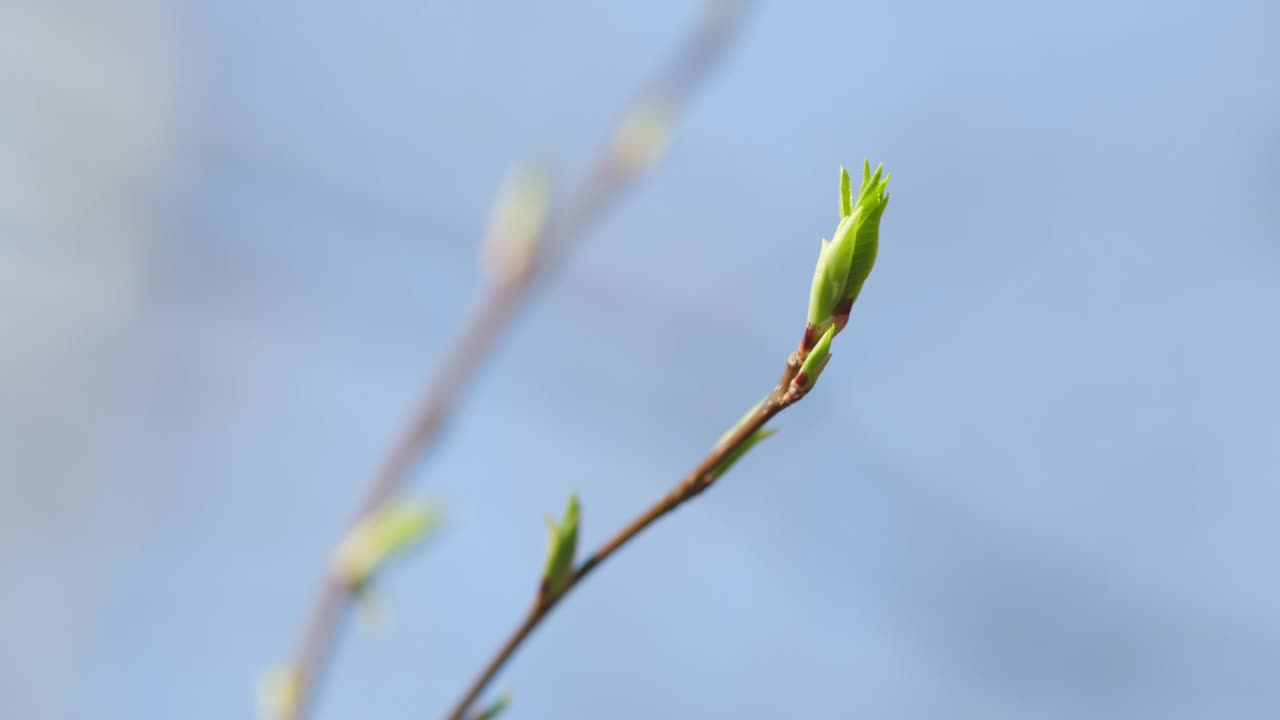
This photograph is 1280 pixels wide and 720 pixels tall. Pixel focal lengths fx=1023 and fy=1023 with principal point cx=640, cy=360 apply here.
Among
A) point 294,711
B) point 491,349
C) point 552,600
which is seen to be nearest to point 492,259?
point 491,349

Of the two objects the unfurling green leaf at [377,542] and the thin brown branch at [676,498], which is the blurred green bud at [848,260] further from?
the unfurling green leaf at [377,542]

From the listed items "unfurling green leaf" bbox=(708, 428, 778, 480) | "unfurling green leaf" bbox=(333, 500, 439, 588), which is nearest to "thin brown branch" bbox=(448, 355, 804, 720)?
"unfurling green leaf" bbox=(708, 428, 778, 480)

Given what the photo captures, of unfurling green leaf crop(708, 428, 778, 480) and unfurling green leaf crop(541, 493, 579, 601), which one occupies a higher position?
unfurling green leaf crop(708, 428, 778, 480)

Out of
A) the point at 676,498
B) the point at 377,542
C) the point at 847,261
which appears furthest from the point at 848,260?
the point at 377,542

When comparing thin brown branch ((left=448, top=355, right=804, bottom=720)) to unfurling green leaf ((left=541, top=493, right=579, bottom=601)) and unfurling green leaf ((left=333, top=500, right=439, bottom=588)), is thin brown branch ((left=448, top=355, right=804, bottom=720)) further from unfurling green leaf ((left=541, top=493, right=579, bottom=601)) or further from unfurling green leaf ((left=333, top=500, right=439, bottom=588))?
unfurling green leaf ((left=333, top=500, right=439, bottom=588))

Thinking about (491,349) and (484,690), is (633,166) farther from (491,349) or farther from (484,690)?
(484,690)

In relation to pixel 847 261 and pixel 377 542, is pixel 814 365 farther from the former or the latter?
pixel 377 542
